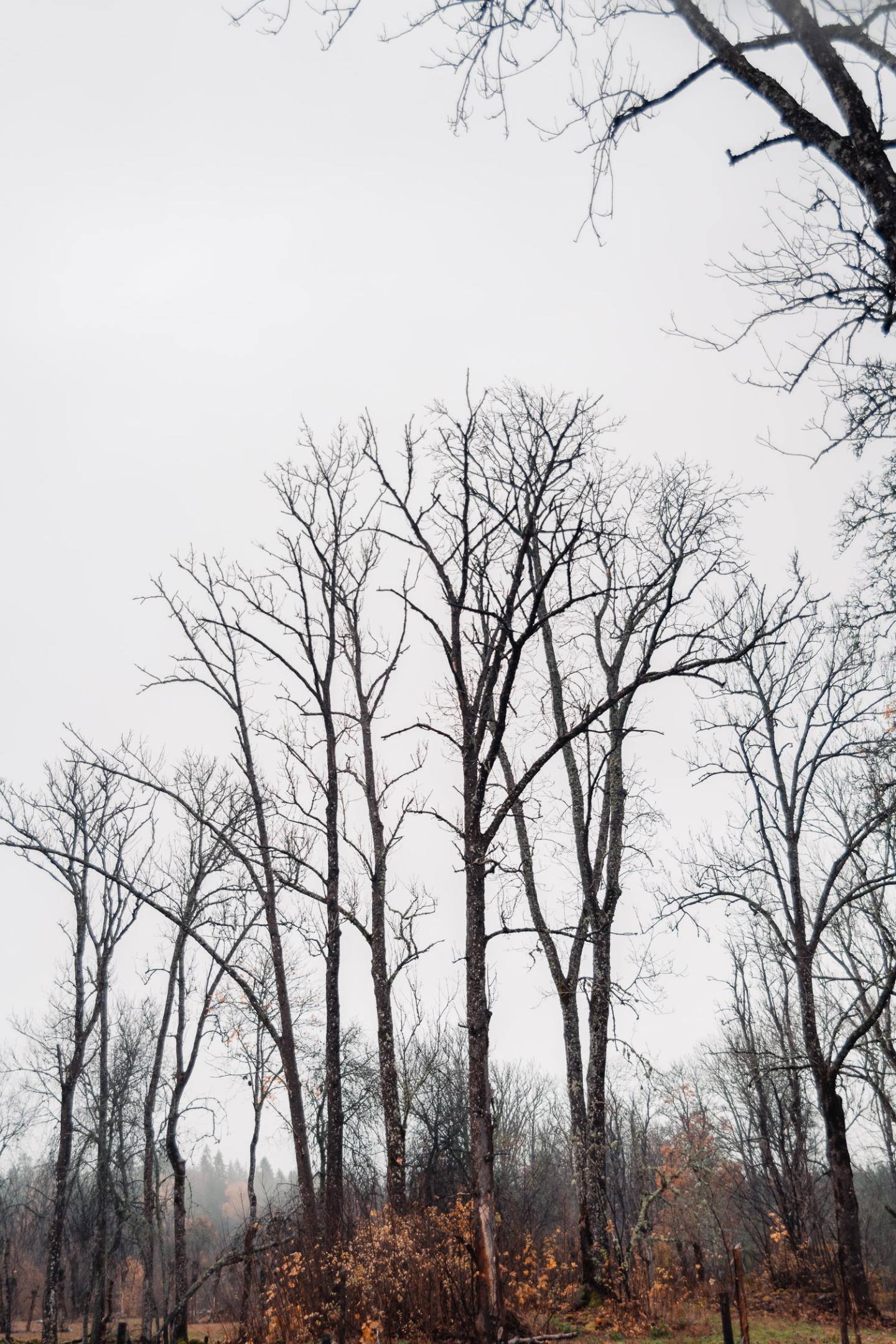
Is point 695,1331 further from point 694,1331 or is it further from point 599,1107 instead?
point 599,1107

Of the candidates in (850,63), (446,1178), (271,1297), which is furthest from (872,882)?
(446,1178)

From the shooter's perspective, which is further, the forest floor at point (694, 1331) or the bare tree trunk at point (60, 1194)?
the bare tree trunk at point (60, 1194)

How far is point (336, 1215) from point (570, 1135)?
14.0 ft

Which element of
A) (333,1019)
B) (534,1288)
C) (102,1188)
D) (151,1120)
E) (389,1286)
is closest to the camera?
(389,1286)

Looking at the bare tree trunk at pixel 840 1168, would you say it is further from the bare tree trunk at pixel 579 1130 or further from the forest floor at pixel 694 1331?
the bare tree trunk at pixel 579 1130

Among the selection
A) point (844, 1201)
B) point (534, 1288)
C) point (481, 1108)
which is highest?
point (481, 1108)

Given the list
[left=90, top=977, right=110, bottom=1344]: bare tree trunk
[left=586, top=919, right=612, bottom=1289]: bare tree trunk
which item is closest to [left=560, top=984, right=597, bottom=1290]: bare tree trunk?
[left=586, top=919, right=612, bottom=1289]: bare tree trunk

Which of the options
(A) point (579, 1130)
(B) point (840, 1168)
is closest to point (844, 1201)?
(B) point (840, 1168)

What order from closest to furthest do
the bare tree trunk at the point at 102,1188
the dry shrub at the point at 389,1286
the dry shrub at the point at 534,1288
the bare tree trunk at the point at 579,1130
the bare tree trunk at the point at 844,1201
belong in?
the dry shrub at the point at 389,1286
the dry shrub at the point at 534,1288
the bare tree trunk at the point at 579,1130
the bare tree trunk at the point at 844,1201
the bare tree trunk at the point at 102,1188

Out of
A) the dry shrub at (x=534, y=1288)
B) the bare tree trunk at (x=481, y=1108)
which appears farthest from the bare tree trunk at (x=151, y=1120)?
the bare tree trunk at (x=481, y=1108)

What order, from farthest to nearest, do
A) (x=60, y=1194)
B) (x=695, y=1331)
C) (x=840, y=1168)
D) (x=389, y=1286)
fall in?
(x=60, y=1194) → (x=840, y=1168) → (x=695, y=1331) → (x=389, y=1286)

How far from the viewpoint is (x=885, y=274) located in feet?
14.2

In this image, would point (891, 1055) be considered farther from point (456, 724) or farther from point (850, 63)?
point (850, 63)

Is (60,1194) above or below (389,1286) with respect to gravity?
below
